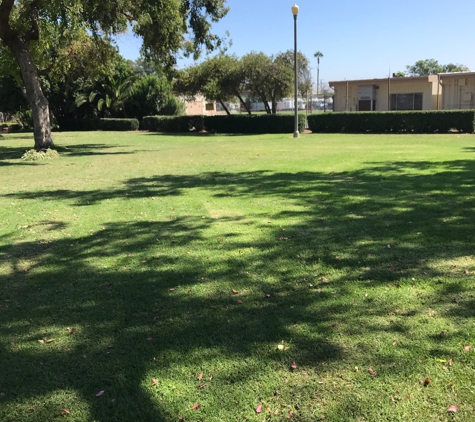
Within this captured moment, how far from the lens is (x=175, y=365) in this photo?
301 cm

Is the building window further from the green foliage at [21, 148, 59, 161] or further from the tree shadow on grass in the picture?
the tree shadow on grass

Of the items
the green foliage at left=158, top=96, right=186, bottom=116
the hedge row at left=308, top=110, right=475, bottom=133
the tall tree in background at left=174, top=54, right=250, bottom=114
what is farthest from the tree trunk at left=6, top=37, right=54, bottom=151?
the green foliage at left=158, top=96, right=186, bottom=116

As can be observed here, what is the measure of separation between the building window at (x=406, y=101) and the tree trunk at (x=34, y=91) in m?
31.6

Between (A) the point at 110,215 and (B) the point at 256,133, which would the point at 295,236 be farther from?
(B) the point at 256,133

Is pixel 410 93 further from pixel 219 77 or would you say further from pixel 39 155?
pixel 39 155

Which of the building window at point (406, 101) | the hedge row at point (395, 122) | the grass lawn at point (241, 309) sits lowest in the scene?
the grass lawn at point (241, 309)

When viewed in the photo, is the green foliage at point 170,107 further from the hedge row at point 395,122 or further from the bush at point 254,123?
the hedge row at point 395,122

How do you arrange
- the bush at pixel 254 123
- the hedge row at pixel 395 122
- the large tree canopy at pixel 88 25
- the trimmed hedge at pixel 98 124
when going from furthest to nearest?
1. the trimmed hedge at pixel 98 124
2. the bush at pixel 254 123
3. the hedge row at pixel 395 122
4. the large tree canopy at pixel 88 25

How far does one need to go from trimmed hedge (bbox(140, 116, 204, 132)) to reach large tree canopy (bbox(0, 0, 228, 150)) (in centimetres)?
1666

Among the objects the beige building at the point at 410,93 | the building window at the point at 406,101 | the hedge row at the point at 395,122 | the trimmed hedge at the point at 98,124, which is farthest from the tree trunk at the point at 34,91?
the building window at the point at 406,101

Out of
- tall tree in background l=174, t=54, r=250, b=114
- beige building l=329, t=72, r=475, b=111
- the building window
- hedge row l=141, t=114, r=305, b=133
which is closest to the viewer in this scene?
hedge row l=141, t=114, r=305, b=133

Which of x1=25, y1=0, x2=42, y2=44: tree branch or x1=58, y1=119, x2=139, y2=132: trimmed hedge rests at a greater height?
x1=25, y1=0, x2=42, y2=44: tree branch

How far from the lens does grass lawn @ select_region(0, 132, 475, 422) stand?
2664 millimetres

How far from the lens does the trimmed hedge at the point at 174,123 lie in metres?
39.1
